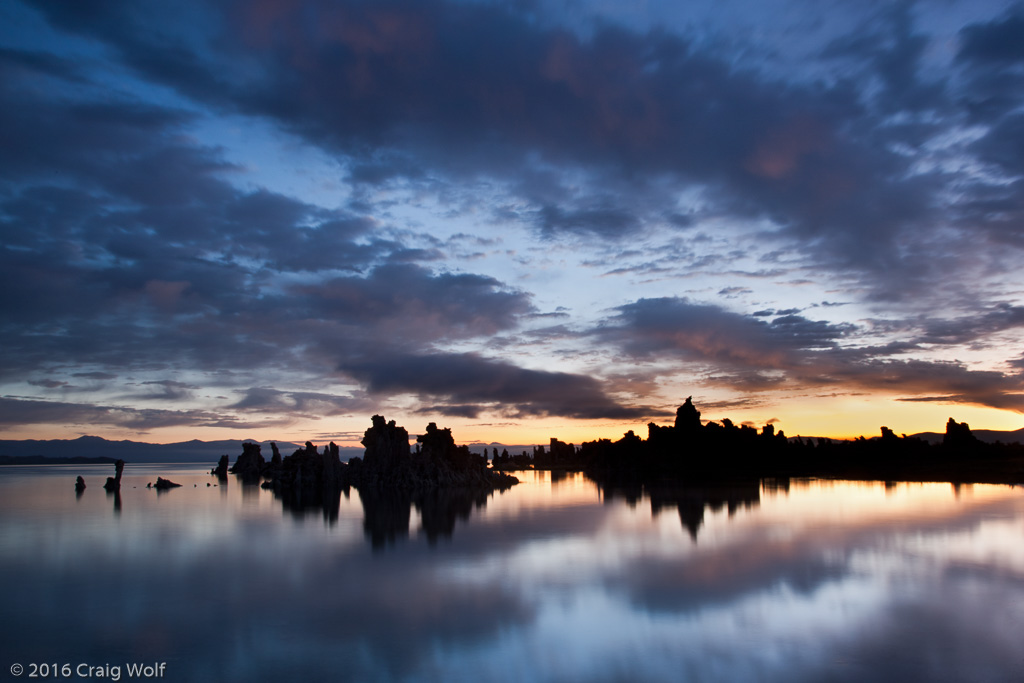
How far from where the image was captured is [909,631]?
1284 centimetres

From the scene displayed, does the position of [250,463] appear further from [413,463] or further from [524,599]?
[524,599]

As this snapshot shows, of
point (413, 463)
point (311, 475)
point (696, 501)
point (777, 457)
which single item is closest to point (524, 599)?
point (696, 501)

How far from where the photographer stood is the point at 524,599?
15.8 metres

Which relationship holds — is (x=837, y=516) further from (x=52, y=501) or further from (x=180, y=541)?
(x=52, y=501)

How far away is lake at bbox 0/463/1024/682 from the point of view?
11.2 m

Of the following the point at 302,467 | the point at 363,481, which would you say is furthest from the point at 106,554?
the point at 302,467

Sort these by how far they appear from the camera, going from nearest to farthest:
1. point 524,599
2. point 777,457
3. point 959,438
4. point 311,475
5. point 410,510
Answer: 1. point 524,599
2. point 410,510
3. point 311,475
4. point 959,438
5. point 777,457

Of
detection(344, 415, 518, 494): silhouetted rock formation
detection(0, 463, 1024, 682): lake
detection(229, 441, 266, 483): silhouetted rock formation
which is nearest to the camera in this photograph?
detection(0, 463, 1024, 682): lake

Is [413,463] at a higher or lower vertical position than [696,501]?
higher

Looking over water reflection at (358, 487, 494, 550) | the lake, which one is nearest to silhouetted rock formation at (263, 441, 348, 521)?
water reflection at (358, 487, 494, 550)

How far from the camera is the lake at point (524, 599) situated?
11.2 meters

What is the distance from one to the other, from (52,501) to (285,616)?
49.2 meters

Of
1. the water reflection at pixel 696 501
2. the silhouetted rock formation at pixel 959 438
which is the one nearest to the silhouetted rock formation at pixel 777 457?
the silhouetted rock formation at pixel 959 438

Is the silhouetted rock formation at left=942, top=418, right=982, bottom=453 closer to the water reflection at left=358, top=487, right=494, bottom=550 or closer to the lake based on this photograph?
the lake
